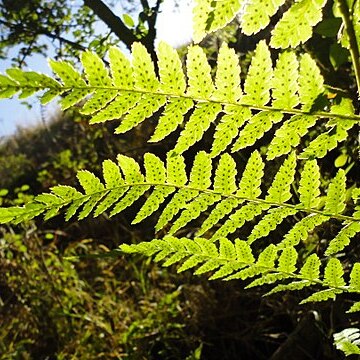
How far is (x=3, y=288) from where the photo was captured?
163 inches

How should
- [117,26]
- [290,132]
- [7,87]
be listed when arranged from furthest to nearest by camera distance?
[117,26], [290,132], [7,87]

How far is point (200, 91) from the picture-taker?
0.73 meters

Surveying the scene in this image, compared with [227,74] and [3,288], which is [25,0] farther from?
[227,74]

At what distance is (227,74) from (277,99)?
0.27 ft

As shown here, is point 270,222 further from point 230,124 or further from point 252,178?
point 230,124

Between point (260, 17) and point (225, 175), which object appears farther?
point (225, 175)

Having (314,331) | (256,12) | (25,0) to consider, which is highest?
(25,0)

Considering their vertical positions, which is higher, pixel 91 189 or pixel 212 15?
pixel 212 15

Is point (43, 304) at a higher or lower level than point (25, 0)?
Result: lower

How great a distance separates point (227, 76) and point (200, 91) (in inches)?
2.2

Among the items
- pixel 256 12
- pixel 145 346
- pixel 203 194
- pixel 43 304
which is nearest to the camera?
pixel 256 12

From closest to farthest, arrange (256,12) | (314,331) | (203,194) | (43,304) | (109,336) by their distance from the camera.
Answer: (256,12), (203,194), (314,331), (109,336), (43,304)

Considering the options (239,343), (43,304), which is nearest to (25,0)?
(43,304)

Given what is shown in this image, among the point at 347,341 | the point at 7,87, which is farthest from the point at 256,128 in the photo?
the point at 347,341
